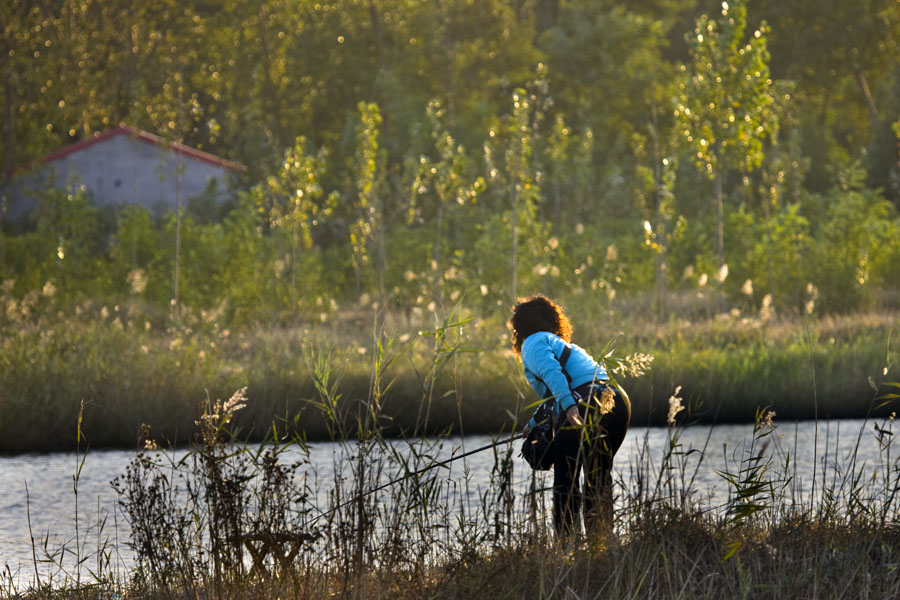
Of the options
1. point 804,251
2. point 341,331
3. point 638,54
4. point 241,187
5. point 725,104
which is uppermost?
point 638,54

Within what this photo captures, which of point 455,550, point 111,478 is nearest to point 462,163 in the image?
point 111,478

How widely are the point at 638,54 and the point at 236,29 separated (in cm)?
1328

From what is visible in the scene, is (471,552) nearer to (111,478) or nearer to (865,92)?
(111,478)

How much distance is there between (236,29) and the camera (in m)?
41.4

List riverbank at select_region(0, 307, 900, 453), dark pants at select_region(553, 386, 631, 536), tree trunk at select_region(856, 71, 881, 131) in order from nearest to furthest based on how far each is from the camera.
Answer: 1. dark pants at select_region(553, 386, 631, 536)
2. riverbank at select_region(0, 307, 900, 453)
3. tree trunk at select_region(856, 71, 881, 131)

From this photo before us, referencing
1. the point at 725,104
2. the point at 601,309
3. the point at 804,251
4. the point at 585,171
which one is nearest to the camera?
the point at 601,309

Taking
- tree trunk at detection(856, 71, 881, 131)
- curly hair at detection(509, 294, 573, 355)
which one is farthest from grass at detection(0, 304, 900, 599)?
tree trunk at detection(856, 71, 881, 131)

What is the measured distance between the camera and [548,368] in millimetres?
5727

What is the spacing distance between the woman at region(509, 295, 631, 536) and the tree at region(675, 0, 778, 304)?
1137 cm

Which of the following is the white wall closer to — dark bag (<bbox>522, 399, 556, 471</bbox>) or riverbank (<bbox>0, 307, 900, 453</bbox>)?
riverbank (<bbox>0, 307, 900, 453</bbox>)

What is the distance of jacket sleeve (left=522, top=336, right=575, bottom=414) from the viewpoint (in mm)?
5586

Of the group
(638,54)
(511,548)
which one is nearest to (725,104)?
(511,548)

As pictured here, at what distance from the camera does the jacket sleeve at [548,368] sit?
18.3 feet

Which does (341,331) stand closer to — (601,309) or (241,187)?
(601,309)
